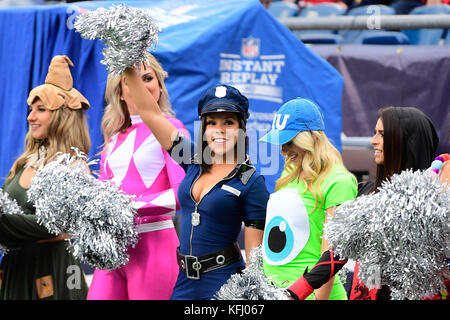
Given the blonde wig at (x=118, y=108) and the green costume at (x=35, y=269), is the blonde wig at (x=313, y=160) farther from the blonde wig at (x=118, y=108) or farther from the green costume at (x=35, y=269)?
the green costume at (x=35, y=269)

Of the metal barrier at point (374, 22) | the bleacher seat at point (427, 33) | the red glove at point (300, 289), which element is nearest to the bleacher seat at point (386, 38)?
the metal barrier at point (374, 22)

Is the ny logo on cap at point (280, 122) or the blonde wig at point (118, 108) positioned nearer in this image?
the ny logo on cap at point (280, 122)

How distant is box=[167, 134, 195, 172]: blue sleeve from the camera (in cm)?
346

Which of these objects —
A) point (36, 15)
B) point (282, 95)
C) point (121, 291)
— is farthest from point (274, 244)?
point (36, 15)

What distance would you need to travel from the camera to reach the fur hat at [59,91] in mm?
4164

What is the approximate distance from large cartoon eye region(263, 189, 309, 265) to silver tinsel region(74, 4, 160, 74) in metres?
0.86

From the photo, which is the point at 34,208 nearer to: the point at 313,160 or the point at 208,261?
the point at 208,261

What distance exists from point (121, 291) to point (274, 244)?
3.07 feet

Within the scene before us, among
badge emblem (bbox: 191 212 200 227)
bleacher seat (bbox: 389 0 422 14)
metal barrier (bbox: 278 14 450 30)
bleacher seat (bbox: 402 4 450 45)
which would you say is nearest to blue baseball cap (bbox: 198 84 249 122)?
badge emblem (bbox: 191 212 200 227)

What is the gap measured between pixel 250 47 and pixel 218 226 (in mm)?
2009

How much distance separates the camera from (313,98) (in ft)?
17.1

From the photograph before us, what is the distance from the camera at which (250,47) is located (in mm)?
4965

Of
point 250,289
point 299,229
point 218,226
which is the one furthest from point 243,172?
point 250,289

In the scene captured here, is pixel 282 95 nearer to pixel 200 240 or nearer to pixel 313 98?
pixel 313 98
